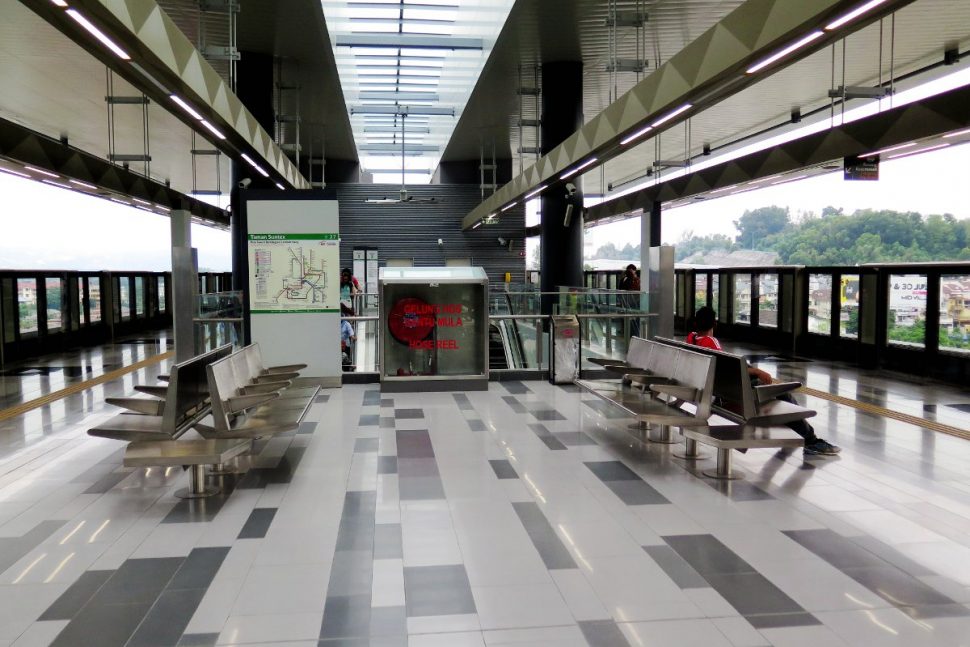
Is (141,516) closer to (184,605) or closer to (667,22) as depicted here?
(184,605)

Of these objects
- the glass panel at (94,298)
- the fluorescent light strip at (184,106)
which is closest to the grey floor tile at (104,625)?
the fluorescent light strip at (184,106)

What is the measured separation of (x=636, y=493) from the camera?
218 inches

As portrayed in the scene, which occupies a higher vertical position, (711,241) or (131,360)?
(711,241)

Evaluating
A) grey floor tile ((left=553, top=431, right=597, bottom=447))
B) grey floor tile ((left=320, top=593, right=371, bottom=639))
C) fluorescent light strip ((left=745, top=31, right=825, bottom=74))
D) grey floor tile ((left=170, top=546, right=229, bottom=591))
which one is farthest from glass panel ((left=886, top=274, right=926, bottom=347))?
grey floor tile ((left=170, top=546, right=229, bottom=591))

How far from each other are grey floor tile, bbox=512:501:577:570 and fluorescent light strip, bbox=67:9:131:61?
378 cm

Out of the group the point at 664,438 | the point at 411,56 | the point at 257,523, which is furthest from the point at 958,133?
the point at 411,56

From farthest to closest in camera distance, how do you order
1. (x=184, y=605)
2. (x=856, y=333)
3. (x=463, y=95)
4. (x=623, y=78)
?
1. (x=463, y=95)
2. (x=623, y=78)
3. (x=856, y=333)
4. (x=184, y=605)

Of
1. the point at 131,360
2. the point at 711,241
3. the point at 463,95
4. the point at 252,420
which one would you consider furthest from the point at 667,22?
the point at 711,241

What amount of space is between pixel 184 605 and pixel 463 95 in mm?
13654

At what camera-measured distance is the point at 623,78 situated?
14.4m

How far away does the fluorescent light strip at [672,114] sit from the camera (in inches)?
237

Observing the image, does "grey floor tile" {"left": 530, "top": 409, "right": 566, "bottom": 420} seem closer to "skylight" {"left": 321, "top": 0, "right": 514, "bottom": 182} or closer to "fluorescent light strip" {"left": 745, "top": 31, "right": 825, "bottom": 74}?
"fluorescent light strip" {"left": 745, "top": 31, "right": 825, "bottom": 74}

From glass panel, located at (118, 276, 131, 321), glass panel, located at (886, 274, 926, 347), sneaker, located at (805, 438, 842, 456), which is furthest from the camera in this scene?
glass panel, located at (118, 276, 131, 321)

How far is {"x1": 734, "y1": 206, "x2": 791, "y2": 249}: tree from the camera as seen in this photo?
20.4 metres
